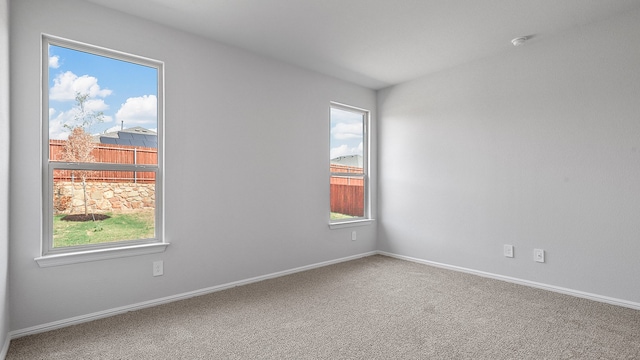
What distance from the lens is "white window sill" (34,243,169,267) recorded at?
7.82 feet

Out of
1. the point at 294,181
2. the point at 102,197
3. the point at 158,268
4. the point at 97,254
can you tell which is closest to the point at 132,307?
the point at 158,268

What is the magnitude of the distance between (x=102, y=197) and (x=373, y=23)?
271 cm

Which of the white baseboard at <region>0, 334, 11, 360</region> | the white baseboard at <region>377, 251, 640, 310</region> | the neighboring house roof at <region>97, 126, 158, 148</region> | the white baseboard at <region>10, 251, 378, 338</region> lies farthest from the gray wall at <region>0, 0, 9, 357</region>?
the white baseboard at <region>377, 251, 640, 310</region>

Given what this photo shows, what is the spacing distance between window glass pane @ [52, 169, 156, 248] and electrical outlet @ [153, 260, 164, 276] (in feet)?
0.79

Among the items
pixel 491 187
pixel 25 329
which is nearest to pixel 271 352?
pixel 25 329

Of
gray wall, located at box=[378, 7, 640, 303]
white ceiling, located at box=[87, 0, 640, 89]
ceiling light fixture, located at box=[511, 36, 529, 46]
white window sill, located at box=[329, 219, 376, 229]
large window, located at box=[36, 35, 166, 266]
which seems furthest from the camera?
white window sill, located at box=[329, 219, 376, 229]

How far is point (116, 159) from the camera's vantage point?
2.77 m

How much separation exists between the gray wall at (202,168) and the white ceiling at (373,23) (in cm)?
26

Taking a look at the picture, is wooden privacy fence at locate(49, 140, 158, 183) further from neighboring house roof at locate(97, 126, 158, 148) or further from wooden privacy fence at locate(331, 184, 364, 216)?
wooden privacy fence at locate(331, 184, 364, 216)

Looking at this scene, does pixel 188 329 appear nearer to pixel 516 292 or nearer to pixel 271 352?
pixel 271 352

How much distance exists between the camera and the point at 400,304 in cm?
287

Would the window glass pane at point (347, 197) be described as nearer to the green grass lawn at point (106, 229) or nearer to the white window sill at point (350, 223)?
the white window sill at point (350, 223)

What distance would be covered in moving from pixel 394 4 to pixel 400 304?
2.46 m

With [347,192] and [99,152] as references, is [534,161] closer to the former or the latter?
[347,192]
